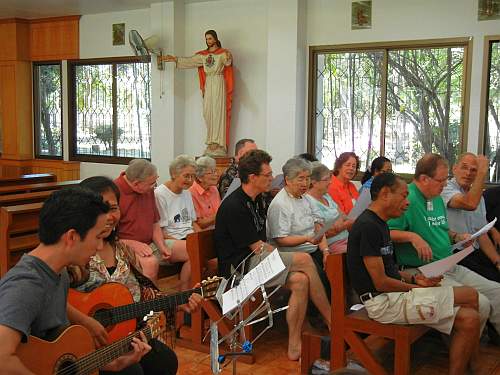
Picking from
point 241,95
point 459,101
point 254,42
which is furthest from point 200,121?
point 459,101

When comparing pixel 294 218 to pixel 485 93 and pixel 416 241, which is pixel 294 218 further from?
pixel 485 93

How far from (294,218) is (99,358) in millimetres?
1989

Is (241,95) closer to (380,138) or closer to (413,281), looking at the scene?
(380,138)

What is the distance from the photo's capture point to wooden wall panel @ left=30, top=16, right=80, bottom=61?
8867 mm

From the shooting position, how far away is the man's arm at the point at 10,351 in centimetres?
153

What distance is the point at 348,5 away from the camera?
6.73 m

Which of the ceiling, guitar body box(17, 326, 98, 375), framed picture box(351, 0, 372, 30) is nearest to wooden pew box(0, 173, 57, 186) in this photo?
the ceiling

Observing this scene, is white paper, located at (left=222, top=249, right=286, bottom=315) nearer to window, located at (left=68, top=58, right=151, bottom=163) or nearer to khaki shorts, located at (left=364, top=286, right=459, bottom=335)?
khaki shorts, located at (left=364, top=286, right=459, bottom=335)

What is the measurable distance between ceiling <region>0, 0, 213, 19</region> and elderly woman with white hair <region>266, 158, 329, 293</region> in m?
4.77

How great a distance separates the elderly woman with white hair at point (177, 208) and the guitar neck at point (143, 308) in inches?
60.4

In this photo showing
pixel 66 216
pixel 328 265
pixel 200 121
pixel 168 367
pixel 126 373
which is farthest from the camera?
pixel 200 121

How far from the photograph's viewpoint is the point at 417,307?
282 centimetres

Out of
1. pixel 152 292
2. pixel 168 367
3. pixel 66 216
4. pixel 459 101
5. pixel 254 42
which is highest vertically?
pixel 254 42

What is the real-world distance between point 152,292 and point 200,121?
555 centimetres
